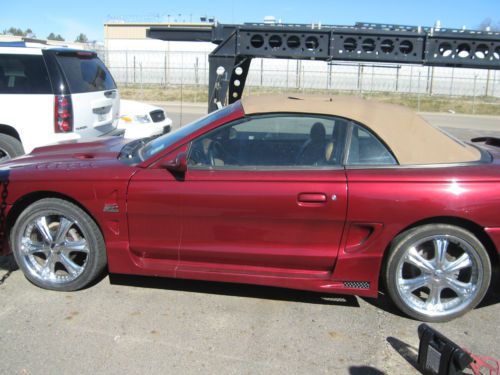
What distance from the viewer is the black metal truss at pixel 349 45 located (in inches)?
261

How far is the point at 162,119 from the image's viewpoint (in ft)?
29.0

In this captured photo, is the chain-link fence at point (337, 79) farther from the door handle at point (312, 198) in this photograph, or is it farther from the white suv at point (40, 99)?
the door handle at point (312, 198)

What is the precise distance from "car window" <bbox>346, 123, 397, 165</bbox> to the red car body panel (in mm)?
87

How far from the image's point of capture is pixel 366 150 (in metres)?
3.62

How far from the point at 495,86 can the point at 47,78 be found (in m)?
38.1

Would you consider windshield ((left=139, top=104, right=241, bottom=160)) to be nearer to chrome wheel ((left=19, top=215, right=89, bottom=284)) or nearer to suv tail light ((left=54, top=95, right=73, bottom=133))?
chrome wheel ((left=19, top=215, right=89, bottom=284))

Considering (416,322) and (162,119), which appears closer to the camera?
(416,322)

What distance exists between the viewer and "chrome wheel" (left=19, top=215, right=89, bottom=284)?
3.88m

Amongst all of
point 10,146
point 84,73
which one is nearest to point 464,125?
point 84,73

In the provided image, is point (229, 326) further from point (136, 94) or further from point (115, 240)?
point (136, 94)

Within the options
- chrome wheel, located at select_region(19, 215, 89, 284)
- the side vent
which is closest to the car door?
the side vent

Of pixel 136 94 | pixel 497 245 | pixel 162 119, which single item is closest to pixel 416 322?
pixel 497 245

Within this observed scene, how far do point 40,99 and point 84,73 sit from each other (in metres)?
0.85

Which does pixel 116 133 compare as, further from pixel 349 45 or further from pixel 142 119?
pixel 349 45
